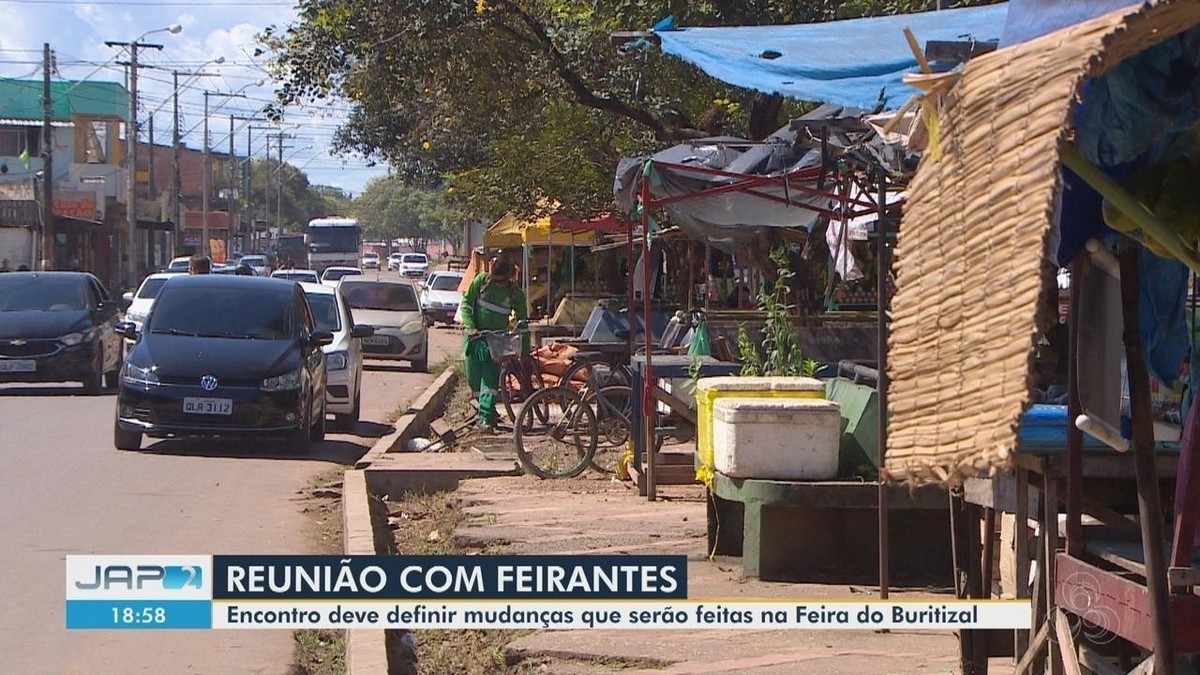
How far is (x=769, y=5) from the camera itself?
54.6 feet

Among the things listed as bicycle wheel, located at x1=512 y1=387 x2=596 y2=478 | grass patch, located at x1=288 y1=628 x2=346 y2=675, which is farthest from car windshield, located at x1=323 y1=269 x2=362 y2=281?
grass patch, located at x1=288 y1=628 x2=346 y2=675

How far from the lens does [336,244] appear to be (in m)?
70.1

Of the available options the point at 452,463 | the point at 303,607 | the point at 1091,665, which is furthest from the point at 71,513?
the point at 1091,665

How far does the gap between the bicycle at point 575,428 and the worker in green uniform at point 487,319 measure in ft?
4.96

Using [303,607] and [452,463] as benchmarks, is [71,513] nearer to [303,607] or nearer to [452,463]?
[452,463]

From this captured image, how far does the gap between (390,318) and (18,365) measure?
29.2ft

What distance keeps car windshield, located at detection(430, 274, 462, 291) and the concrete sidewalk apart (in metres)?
34.7

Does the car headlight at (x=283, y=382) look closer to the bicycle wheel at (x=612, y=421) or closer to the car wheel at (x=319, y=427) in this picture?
the car wheel at (x=319, y=427)

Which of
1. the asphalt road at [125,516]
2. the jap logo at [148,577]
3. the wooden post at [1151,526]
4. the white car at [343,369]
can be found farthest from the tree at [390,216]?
the wooden post at [1151,526]

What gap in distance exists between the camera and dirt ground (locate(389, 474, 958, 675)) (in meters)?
6.73

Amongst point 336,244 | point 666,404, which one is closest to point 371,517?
point 666,404

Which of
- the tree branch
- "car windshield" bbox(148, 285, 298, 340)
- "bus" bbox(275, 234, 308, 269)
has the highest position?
the tree branch

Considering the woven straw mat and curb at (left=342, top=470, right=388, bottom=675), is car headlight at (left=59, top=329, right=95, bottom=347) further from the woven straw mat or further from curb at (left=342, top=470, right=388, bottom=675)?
the woven straw mat

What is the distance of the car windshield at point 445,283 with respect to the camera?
46.9 meters
